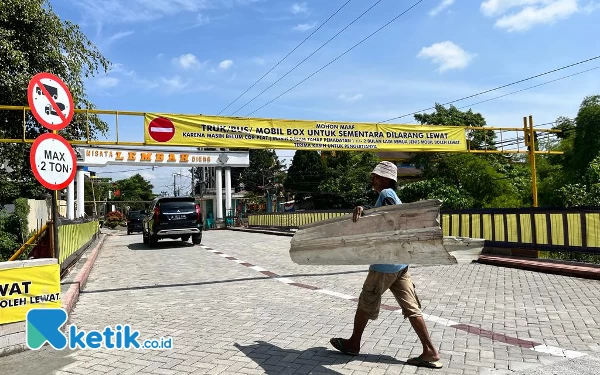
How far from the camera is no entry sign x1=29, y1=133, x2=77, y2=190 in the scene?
5472 mm

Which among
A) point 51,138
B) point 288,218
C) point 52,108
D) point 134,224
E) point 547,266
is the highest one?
point 52,108

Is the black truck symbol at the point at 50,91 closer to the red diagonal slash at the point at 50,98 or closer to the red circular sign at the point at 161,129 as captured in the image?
the red diagonal slash at the point at 50,98

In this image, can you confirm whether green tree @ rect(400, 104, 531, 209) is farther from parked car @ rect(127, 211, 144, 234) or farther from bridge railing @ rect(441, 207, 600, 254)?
parked car @ rect(127, 211, 144, 234)

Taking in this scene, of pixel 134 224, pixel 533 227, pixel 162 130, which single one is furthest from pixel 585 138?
pixel 134 224

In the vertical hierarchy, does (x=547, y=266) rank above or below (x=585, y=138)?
below

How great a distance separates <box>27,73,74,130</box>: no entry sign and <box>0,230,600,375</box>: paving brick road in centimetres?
269

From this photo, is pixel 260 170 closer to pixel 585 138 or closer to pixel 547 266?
pixel 585 138

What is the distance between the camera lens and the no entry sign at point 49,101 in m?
5.71

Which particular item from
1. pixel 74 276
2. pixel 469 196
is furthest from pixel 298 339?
pixel 469 196

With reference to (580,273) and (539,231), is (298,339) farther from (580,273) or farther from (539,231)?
(539,231)

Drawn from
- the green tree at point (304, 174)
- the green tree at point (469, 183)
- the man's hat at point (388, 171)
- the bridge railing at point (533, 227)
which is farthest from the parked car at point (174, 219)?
the green tree at point (304, 174)

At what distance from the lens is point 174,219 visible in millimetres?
17312

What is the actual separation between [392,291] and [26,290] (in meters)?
3.88

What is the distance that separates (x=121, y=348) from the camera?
4711 mm
